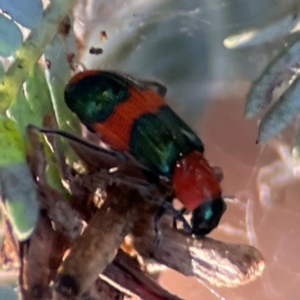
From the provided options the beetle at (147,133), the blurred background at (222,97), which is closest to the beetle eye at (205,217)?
the beetle at (147,133)

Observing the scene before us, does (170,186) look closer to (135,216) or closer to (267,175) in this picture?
(135,216)

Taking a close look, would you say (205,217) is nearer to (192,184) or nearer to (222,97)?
(192,184)

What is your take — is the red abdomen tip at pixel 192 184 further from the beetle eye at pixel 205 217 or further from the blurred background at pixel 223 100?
the blurred background at pixel 223 100

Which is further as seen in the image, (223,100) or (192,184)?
(223,100)

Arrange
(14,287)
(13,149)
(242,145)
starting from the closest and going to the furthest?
(13,149) → (14,287) → (242,145)

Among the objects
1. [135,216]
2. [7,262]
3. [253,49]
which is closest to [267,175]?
[253,49]


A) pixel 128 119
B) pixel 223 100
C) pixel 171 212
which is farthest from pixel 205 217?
pixel 223 100

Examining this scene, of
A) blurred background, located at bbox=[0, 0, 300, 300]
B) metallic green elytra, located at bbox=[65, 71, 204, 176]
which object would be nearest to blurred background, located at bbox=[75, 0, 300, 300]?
blurred background, located at bbox=[0, 0, 300, 300]
